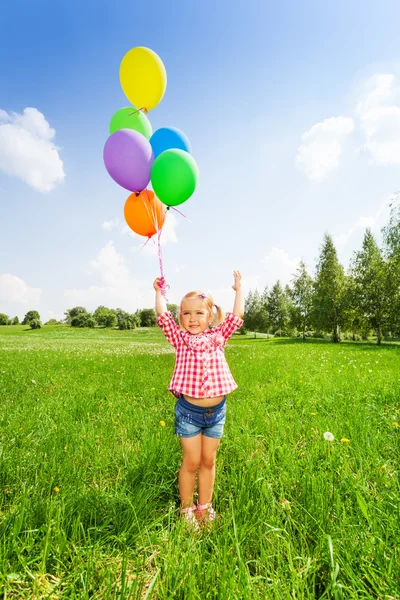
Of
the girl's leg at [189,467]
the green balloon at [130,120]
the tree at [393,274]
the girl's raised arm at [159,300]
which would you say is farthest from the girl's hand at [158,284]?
the tree at [393,274]

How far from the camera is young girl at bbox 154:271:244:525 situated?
2373mm

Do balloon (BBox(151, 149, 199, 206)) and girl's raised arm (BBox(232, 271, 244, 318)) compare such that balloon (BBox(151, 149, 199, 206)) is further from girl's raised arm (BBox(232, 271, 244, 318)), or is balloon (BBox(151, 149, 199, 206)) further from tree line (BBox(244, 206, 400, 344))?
tree line (BBox(244, 206, 400, 344))

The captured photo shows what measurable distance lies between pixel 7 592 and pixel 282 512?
1.50 metres

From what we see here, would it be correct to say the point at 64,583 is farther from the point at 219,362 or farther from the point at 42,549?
the point at 219,362

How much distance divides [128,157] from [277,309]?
169 ft

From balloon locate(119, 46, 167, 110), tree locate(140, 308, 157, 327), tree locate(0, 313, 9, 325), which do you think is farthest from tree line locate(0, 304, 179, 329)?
balloon locate(119, 46, 167, 110)

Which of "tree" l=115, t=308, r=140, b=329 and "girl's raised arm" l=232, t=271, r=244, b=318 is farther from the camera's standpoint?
"tree" l=115, t=308, r=140, b=329

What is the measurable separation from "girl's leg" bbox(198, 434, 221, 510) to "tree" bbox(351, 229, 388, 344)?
32.6 metres

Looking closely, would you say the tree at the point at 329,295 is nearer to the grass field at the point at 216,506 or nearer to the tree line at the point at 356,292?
the tree line at the point at 356,292

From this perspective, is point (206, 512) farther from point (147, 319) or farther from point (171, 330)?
point (147, 319)

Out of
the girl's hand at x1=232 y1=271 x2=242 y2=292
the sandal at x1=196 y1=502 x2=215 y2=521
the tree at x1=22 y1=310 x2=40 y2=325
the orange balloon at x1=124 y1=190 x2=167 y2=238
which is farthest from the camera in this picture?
the tree at x1=22 y1=310 x2=40 y2=325

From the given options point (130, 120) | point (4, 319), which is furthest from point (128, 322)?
point (130, 120)

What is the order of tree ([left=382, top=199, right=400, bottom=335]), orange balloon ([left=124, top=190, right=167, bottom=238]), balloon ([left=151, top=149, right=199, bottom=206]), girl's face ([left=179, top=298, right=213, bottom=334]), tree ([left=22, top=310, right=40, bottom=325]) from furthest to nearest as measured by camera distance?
tree ([left=22, top=310, right=40, bottom=325]) → tree ([left=382, top=199, right=400, bottom=335]) → orange balloon ([left=124, top=190, right=167, bottom=238]) → balloon ([left=151, top=149, right=199, bottom=206]) → girl's face ([left=179, top=298, right=213, bottom=334])

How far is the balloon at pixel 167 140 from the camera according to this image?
3.80 meters
